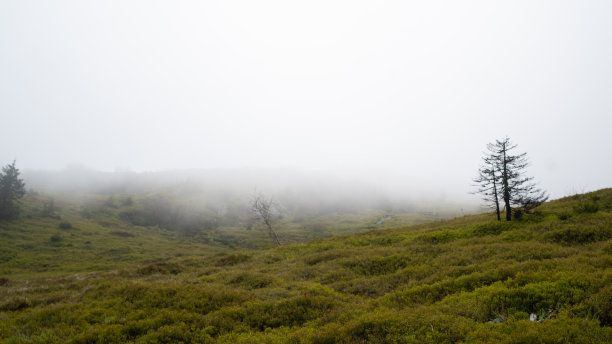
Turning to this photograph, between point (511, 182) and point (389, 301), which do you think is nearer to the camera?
point (389, 301)

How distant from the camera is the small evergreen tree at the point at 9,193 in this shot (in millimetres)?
77312

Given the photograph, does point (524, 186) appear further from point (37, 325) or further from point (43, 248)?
point (43, 248)

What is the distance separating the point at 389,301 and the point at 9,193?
12142 cm

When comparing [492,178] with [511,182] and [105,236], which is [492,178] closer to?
[511,182]

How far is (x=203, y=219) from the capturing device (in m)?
137

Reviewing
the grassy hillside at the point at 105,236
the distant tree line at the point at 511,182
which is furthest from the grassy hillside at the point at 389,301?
the grassy hillside at the point at 105,236

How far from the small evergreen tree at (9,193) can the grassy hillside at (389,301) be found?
8959cm

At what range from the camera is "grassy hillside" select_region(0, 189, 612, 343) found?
25.7 feet

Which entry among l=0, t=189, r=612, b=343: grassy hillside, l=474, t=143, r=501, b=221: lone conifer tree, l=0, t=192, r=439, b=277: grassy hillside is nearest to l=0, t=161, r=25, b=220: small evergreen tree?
l=0, t=192, r=439, b=277: grassy hillside

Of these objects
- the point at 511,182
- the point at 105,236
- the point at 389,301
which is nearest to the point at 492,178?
the point at 511,182

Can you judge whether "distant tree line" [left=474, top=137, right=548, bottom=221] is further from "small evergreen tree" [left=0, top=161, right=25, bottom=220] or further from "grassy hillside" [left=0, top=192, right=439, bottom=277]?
"small evergreen tree" [left=0, top=161, right=25, bottom=220]

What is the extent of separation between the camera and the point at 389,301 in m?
11.6

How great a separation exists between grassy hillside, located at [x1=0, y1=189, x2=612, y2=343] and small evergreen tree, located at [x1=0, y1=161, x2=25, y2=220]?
8959 cm

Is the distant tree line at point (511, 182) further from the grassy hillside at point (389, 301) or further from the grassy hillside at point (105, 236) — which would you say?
the grassy hillside at point (105, 236)
